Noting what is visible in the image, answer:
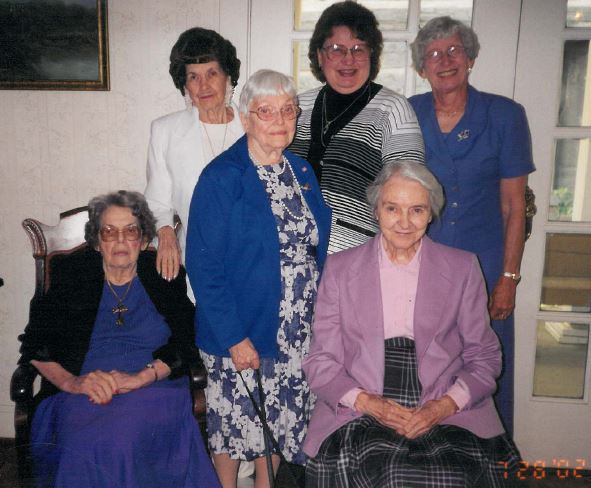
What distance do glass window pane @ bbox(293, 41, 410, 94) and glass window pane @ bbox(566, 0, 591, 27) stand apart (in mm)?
718

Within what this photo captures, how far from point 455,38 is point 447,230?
696mm

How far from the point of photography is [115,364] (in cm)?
189

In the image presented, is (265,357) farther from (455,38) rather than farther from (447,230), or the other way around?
(455,38)

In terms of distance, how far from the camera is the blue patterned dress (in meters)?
1.69

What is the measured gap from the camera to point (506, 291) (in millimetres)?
2018

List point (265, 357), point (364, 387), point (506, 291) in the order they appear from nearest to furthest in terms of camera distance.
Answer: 1. point (364, 387)
2. point (265, 357)
3. point (506, 291)

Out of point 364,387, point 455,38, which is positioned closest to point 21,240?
point 364,387

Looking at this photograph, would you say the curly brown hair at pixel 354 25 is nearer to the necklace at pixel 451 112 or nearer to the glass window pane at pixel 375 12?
the necklace at pixel 451 112

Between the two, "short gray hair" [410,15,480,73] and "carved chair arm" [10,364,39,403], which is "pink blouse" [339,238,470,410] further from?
"carved chair arm" [10,364,39,403]

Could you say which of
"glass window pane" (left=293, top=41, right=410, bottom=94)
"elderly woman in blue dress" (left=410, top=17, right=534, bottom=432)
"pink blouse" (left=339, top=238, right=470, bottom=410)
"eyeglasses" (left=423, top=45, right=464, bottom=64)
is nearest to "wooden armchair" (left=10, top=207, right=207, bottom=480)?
"pink blouse" (left=339, top=238, right=470, bottom=410)

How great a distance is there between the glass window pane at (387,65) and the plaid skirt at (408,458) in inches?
58.8

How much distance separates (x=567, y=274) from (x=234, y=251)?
67.1 inches

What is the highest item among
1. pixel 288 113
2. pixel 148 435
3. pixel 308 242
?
pixel 288 113

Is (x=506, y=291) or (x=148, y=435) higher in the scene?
(x=506, y=291)
